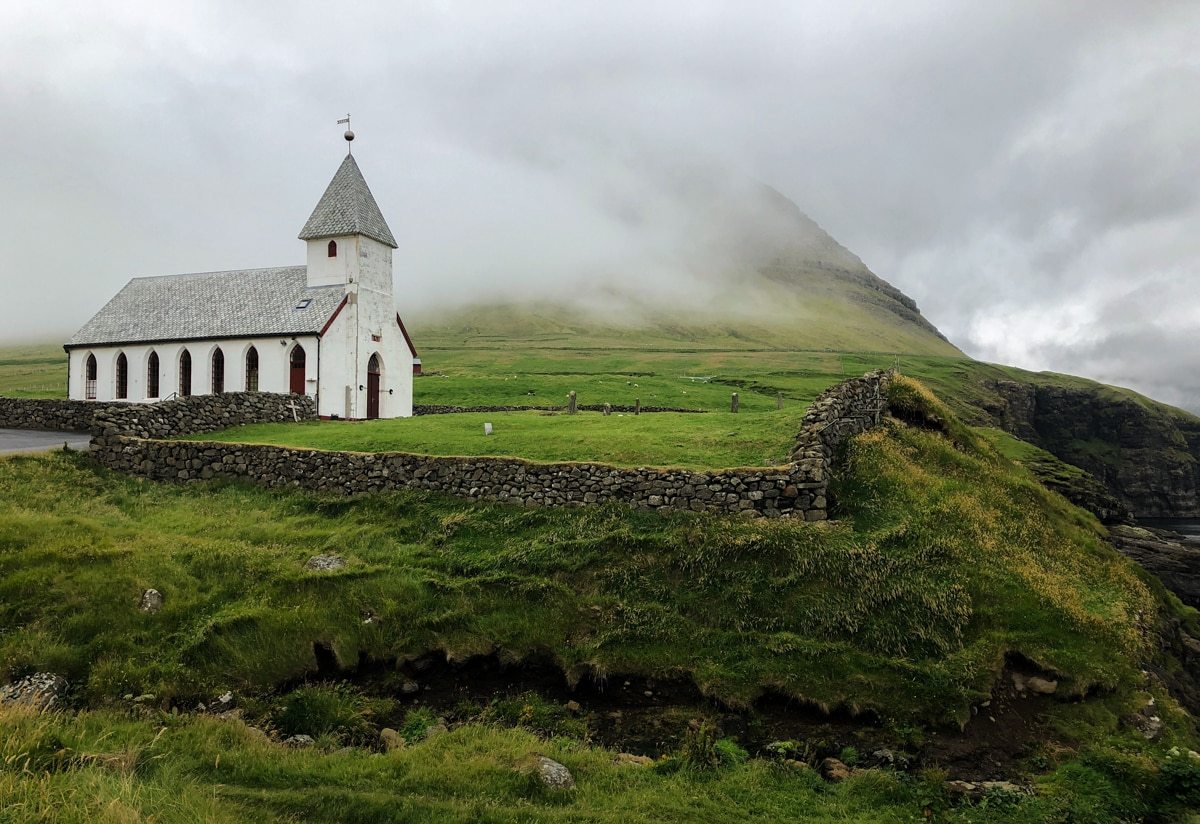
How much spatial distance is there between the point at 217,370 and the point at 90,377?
10204mm

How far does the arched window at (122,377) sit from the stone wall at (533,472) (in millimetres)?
21631

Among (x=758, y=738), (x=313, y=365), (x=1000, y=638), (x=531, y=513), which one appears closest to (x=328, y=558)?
(x=531, y=513)

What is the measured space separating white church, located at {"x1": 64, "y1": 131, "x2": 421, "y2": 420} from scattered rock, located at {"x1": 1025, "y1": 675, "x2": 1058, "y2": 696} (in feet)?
110

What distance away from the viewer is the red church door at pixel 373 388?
41.6 metres

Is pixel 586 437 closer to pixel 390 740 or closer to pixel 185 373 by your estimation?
pixel 390 740

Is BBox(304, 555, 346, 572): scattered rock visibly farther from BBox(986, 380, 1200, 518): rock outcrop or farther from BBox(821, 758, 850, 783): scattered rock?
BBox(986, 380, 1200, 518): rock outcrop

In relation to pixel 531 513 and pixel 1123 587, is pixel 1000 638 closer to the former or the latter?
pixel 1123 587

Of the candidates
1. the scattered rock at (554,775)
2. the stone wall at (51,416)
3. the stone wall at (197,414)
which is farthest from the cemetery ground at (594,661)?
the stone wall at (51,416)

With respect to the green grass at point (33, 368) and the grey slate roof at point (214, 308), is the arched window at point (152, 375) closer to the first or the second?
the grey slate roof at point (214, 308)

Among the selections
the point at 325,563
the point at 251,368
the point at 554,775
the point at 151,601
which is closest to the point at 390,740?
the point at 554,775

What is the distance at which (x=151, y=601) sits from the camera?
15.3 m

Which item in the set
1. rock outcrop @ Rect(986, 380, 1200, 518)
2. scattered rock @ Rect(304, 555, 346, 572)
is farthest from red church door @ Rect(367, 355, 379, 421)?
rock outcrop @ Rect(986, 380, 1200, 518)

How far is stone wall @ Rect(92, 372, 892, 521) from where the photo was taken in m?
18.2

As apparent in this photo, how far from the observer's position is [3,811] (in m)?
7.30
